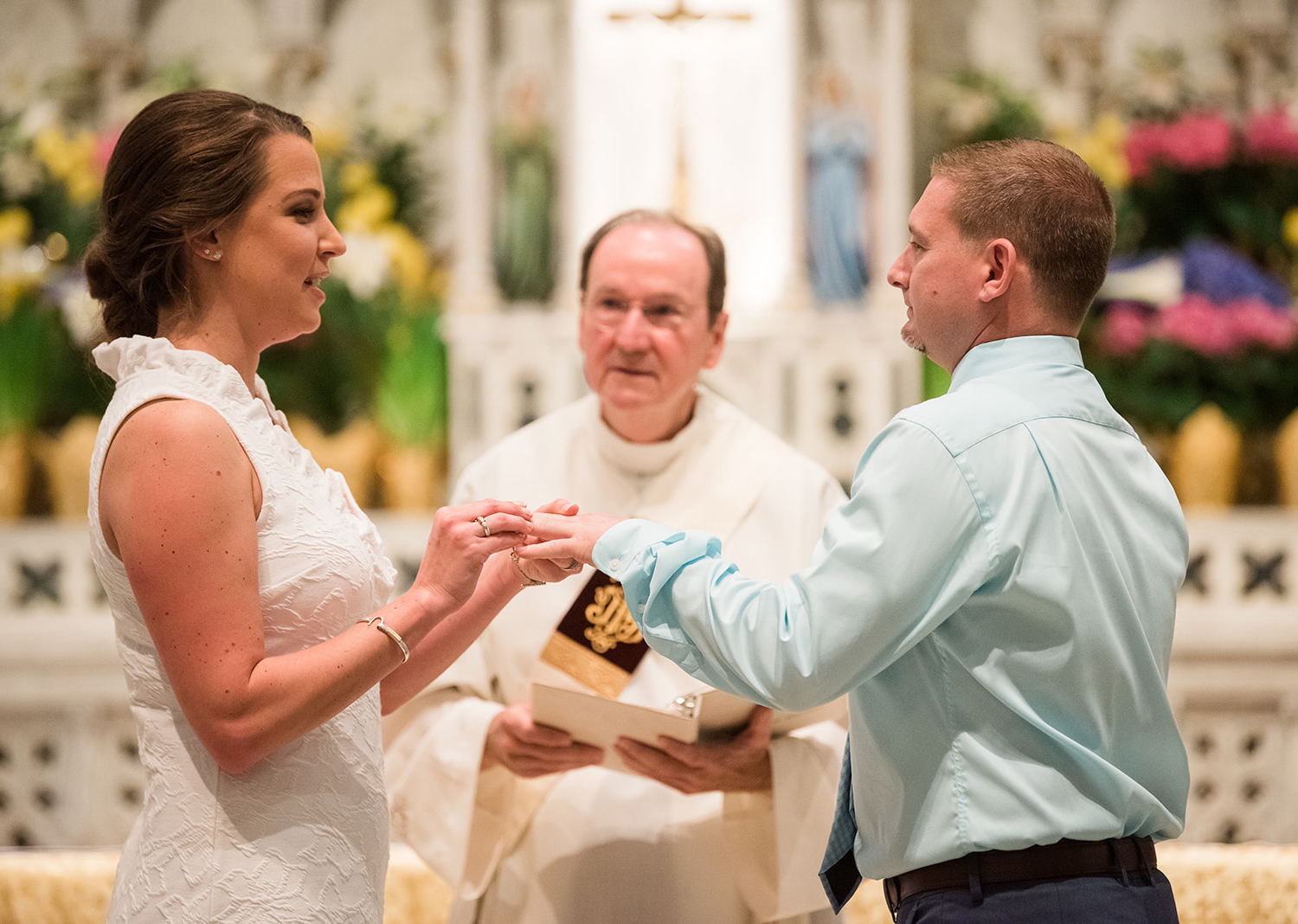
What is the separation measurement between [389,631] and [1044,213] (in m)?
1.15

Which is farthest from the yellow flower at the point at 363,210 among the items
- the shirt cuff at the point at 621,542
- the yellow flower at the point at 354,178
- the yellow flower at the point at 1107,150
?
the shirt cuff at the point at 621,542

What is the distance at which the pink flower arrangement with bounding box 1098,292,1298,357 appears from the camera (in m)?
5.82

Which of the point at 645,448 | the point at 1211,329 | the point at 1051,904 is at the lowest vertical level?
the point at 1051,904

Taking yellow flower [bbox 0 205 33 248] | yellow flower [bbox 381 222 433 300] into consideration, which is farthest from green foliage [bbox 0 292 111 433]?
yellow flower [bbox 381 222 433 300]

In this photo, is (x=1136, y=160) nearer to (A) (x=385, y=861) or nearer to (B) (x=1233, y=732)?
(B) (x=1233, y=732)

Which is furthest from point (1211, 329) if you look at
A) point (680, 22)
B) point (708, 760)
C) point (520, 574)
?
point (520, 574)

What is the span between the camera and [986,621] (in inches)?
73.8

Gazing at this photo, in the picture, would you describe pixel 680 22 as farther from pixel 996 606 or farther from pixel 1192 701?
pixel 996 606

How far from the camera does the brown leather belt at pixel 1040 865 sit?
186cm

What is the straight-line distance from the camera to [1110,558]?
189cm

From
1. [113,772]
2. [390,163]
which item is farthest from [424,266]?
[113,772]

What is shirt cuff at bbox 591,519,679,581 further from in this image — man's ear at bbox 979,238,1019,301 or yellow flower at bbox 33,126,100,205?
yellow flower at bbox 33,126,100,205

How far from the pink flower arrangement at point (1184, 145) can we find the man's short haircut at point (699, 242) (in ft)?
12.2

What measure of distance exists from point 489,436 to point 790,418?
4.45ft
